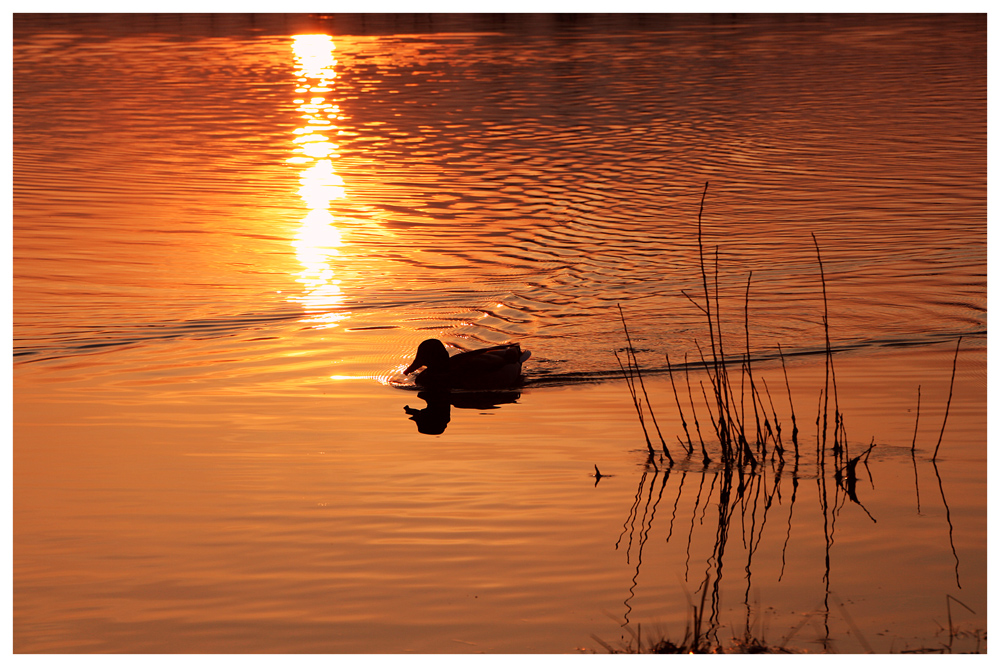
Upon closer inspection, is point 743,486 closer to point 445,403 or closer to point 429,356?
point 445,403

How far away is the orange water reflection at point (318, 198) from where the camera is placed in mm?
13750

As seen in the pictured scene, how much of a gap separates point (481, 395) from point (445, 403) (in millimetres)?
384

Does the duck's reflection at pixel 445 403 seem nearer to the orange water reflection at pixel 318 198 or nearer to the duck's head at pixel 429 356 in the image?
the duck's head at pixel 429 356

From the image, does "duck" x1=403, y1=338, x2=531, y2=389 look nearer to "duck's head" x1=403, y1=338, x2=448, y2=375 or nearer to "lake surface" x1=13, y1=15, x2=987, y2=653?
"duck's head" x1=403, y1=338, x2=448, y2=375

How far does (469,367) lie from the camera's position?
11039 millimetres

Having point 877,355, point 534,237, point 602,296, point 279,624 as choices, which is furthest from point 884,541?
point 534,237

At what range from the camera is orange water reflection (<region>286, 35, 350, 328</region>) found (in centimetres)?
1375

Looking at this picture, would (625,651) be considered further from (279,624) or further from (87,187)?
(87,187)

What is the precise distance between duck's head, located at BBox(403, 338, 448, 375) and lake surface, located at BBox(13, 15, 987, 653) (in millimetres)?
278

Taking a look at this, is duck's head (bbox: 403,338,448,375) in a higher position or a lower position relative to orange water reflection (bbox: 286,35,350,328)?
higher

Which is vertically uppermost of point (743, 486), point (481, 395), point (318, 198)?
point (743, 486)

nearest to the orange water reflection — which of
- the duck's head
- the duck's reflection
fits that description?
the duck's head

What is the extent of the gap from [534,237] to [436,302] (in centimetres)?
343

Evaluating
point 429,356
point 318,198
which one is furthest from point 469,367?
point 318,198
